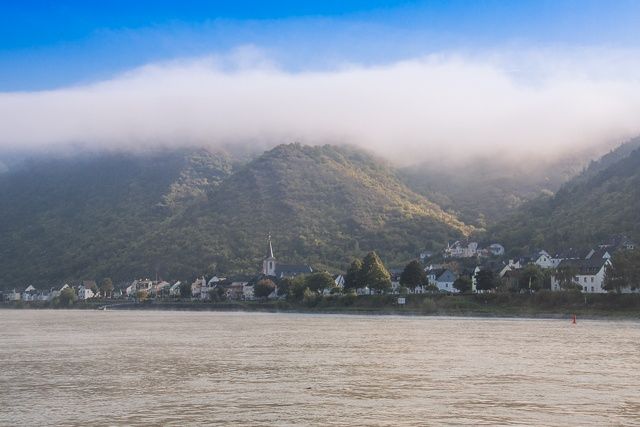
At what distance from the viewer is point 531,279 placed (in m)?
123

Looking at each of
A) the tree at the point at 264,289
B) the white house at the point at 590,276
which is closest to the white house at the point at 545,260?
the white house at the point at 590,276

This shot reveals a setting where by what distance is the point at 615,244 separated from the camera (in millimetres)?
150625

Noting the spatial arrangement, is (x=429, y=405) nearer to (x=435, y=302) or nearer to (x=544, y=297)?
(x=544, y=297)

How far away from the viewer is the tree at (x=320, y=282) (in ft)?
505

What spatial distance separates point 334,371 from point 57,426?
16885mm

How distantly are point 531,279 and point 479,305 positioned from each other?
30.8ft

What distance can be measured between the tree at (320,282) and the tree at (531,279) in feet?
136

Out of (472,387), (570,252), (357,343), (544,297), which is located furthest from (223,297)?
(472,387)

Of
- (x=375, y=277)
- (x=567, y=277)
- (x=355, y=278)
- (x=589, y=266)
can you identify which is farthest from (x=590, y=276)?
(x=355, y=278)

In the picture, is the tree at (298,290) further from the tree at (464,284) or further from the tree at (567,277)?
the tree at (567,277)

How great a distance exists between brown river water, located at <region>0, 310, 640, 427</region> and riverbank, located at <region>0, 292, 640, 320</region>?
1900 inches

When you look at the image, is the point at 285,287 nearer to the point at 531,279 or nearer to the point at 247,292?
the point at 247,292

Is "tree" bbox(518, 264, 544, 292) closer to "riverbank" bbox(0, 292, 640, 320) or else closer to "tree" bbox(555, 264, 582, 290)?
"tree" bbox(555, 264, 582, 290)

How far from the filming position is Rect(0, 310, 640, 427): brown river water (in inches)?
1033
